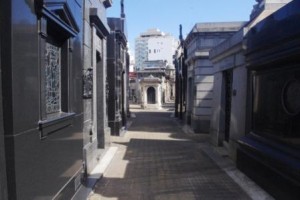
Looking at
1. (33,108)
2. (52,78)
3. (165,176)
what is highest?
(52,78)

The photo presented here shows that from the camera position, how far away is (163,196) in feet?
19.2

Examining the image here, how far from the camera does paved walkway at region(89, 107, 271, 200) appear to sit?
234 inches

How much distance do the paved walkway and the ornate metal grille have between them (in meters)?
2.12

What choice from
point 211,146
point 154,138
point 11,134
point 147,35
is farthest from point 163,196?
point 147,35

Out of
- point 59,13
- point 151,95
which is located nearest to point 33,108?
point 59,13

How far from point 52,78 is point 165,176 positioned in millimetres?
3810

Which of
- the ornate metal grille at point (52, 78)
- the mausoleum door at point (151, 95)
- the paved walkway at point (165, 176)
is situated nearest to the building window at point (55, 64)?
the ornate metal grille at point (52, 78)

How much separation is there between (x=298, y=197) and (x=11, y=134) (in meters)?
3.98

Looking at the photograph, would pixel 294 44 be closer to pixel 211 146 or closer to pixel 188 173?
pixel 188 173

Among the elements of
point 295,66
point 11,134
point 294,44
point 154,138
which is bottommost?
point 154,138

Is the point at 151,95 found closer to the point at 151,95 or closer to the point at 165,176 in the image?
the point at 151,95

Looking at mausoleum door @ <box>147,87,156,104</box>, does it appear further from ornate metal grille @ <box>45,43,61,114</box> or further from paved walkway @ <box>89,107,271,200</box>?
ornate metal grille @ <box>45,43,61,114</box>

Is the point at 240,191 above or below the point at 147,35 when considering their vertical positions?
below

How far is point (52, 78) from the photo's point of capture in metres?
4.25
